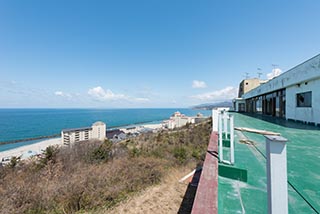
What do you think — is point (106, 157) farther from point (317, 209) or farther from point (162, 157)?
point (317, 209)

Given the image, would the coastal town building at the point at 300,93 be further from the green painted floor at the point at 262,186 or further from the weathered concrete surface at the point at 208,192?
the weathered concrete surface at the point at 208,192

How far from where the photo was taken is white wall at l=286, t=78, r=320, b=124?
20.1 feet

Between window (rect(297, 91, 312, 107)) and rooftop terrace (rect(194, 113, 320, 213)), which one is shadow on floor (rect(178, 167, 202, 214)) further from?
window (rect(297, 91, 312, 107))

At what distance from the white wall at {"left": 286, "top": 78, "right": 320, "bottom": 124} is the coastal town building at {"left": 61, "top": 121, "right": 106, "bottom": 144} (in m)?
27.1

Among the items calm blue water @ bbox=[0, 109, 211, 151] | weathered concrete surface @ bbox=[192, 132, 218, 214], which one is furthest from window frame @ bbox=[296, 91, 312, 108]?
calm blue water @ bbox=[0, 109, 211, 151]

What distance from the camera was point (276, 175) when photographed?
0.84 metres

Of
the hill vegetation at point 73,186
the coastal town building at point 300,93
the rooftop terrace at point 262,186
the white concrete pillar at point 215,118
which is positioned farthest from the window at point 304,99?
the hill vegetation at point 73,186

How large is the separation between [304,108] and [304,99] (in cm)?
42

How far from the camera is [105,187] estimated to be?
4.73m

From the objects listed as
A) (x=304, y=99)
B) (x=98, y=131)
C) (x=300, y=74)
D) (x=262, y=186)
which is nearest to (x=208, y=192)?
(x=262, y=186)

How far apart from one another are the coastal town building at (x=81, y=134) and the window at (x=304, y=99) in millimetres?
27645

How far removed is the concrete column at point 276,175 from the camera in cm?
81

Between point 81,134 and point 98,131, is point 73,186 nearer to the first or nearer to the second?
point 81,134

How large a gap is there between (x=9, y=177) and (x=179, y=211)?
6.44 meters
